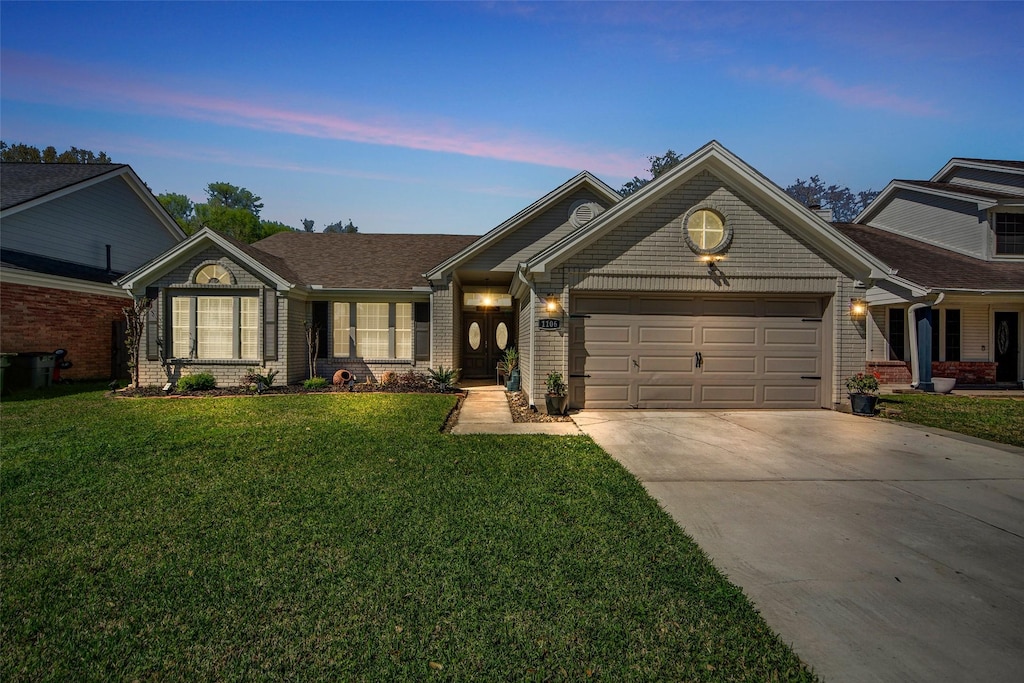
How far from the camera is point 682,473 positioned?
5.39 metres

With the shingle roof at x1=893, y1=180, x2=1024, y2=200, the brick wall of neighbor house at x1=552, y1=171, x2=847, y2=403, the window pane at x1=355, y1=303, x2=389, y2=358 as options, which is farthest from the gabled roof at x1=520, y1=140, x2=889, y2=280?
the shingle roof at x1=893, y1=180, x2=1024, y2=200

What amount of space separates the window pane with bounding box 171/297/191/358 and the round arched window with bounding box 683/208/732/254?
1324 cm

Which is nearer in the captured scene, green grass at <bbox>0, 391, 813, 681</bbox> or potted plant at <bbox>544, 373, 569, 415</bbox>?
green grass at <bbox>0, 391, 813, 681</bbox>

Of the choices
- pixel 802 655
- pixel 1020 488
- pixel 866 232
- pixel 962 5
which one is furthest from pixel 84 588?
pixel 866 232

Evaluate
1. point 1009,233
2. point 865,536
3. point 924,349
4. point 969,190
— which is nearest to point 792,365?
point 924,349

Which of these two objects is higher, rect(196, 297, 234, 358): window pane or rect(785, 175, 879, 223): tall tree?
rect(785, 175, 879, 223): tall tree

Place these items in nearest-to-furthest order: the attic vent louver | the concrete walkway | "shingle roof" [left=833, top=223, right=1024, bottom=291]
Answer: the concrete walkway, "shingle roof" [left=833, top=223, right=1024, bottom=291], the attic vent louver

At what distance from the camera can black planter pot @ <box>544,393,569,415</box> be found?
8953mm

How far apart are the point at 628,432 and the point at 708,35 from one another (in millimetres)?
9168

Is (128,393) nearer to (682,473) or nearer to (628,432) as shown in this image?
(628,432)

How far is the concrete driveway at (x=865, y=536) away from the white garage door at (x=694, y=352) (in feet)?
7.32

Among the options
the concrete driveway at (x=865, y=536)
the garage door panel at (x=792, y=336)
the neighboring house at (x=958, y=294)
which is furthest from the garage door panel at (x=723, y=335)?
the neighboring house at (x=958, y=294)

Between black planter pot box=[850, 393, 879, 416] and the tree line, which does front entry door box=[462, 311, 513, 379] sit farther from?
the tree line

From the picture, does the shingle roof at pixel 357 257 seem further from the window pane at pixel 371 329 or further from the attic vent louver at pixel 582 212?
the attic vent louver at pixel 582 212
